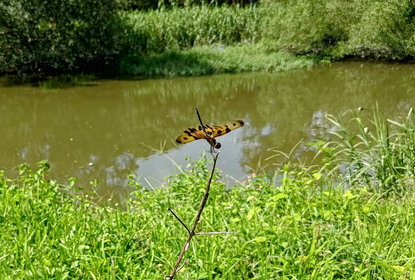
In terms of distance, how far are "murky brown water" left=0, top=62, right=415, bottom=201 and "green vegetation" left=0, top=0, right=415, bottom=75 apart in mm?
906

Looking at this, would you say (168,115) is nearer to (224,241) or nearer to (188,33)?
(224,241)

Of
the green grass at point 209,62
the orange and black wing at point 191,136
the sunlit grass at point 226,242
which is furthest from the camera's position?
the green grass at point 209,62

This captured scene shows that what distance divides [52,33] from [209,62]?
394cm

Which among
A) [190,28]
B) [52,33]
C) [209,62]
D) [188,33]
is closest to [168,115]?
[209,62]

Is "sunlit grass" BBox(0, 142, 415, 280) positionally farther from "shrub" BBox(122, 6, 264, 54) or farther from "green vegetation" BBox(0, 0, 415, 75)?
"shrub" BBox(122, 6, 264, 54)

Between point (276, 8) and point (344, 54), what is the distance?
2.65 m

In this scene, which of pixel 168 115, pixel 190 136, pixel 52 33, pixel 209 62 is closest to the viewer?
pixel 190 136

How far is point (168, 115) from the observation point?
729cm

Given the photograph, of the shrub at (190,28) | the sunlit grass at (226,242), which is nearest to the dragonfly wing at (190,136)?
the sunlit grass at (226,242)

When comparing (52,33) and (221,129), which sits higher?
(221,129)

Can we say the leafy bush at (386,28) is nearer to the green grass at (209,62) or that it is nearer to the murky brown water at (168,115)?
the murky brown water at (168,115)

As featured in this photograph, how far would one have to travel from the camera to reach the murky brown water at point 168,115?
5121mm

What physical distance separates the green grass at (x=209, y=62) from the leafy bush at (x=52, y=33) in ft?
3.64

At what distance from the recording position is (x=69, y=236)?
2.11m
